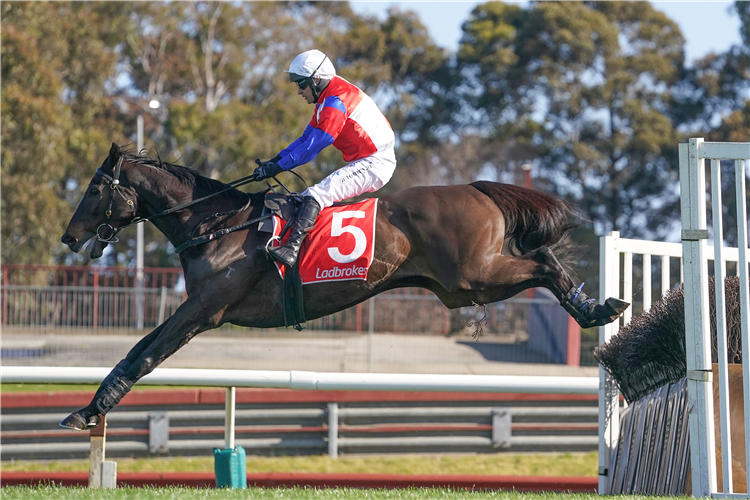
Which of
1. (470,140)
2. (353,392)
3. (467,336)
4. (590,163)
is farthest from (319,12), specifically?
(353,392)

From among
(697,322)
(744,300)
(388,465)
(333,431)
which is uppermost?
(744,300)

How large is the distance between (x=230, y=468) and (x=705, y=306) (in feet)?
10.4

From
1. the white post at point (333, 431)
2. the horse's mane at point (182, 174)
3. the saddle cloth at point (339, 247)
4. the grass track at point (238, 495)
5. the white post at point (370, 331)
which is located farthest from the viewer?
the white post at point (370, 331)

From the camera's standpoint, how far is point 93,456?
19.6 feet

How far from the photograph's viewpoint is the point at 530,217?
5.52 m

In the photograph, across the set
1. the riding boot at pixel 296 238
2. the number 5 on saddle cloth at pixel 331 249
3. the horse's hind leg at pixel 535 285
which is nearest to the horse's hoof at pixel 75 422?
the number 5 on saddle cloth at pixel 331 249

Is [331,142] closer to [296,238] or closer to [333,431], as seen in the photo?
[296,238]

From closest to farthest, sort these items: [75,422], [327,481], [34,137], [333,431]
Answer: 1. [75,422]
2. [327,481]
3. [333,431]
4. [34,137]

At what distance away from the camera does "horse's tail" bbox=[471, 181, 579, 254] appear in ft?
18.1

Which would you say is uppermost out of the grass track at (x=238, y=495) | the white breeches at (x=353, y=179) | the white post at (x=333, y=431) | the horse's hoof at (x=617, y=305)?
the white breeches at (x=353, y=179)

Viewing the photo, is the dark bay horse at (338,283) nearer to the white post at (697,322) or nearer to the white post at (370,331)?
the white post at (697,322)

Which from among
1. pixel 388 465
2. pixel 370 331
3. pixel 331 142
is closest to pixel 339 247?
pixel 331 142

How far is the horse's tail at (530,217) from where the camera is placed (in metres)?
5.51

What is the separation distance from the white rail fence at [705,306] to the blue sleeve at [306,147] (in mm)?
1983
